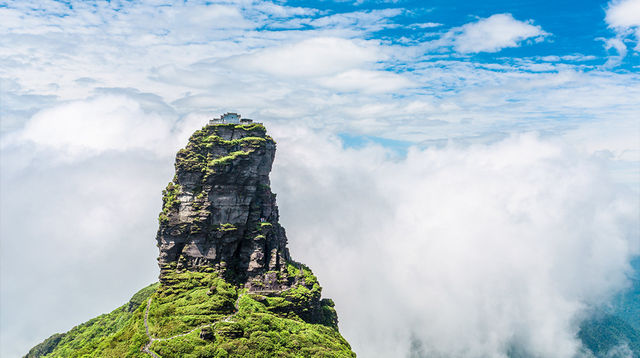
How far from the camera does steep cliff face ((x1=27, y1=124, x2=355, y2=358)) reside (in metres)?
65.1

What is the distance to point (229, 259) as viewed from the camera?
80.1 m

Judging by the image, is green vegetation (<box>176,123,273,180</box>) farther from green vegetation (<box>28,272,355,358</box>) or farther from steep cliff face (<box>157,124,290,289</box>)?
green vegetation (<box>28,272,355,358</box>)

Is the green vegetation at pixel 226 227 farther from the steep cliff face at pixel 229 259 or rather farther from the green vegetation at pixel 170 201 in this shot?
the green vegetation at pixel 170 201

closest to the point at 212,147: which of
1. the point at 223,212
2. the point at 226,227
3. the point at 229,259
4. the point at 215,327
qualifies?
the point at 223,212

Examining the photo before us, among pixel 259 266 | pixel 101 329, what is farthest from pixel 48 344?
pixel 259 266

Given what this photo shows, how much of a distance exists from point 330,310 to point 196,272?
115 ft

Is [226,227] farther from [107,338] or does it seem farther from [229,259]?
[107,338]

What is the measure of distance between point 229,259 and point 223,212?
10.6 metres

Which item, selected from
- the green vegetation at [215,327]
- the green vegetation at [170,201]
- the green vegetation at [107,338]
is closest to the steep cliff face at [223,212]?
the green vegetation at [170,201]

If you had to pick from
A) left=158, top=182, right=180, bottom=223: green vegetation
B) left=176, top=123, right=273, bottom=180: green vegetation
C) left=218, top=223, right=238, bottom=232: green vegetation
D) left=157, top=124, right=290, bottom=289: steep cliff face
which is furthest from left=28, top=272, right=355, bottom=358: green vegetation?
left=176, top=123, right=273, bottom=180: green vegetation

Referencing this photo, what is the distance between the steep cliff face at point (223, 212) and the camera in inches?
3054

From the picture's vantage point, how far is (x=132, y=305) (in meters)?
112

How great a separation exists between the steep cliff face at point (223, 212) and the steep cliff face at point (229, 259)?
22 centimetres

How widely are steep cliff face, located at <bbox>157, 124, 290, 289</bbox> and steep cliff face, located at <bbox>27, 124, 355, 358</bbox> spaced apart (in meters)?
0.22
